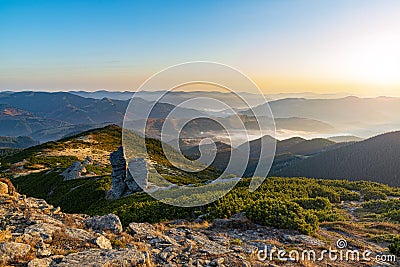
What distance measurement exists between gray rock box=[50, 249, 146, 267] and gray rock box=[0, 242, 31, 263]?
0.72 meters

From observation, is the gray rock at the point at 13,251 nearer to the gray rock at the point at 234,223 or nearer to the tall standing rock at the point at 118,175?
the gray rock at the point at 234,223

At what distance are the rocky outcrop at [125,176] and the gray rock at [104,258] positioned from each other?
66.7 feet

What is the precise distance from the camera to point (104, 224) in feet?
29.5

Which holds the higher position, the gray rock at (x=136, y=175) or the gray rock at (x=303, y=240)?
the gray rock at (x=303, y=240)

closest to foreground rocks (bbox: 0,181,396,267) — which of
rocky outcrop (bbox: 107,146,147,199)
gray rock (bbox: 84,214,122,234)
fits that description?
gray rock (bbox: 84,214,122,234)

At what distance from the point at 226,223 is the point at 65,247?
6.66 metres

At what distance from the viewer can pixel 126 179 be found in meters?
27.9

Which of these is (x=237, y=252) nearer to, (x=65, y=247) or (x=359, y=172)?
(x=65, y=247)

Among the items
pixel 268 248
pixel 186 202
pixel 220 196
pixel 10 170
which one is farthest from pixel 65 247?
pixel 10 170

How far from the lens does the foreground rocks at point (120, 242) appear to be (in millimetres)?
6297

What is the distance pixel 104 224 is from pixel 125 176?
19651 millimetres

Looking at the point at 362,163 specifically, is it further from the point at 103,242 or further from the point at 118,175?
the point at 103,242

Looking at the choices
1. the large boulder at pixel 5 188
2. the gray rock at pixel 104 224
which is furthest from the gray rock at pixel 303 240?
the large boulder at pixel 5 188

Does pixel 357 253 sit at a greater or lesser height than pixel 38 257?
lesser
